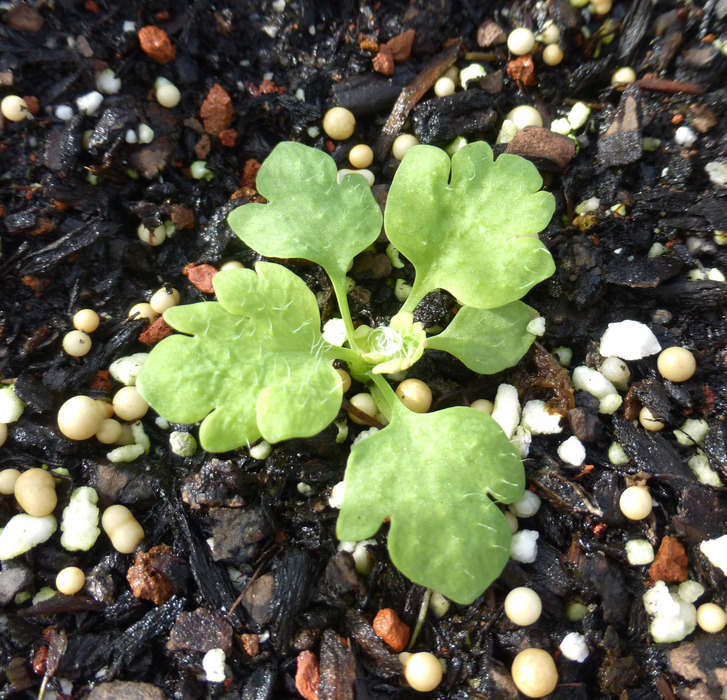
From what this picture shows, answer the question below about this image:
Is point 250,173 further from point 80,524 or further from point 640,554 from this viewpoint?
point 640,554

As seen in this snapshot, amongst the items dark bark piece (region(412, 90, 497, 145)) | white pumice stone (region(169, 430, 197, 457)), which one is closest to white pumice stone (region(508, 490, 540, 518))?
white pumice stone (region(169, 430, 197, 457))

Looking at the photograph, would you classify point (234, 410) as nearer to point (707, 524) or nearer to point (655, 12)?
point (707, 524)

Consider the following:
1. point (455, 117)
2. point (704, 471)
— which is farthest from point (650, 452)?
point (455, 117)

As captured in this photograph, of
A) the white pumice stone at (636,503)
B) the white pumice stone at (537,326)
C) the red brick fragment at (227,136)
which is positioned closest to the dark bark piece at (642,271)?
the white pumice stone at (537,326)

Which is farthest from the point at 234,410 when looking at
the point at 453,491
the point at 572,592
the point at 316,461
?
the point at 572,592

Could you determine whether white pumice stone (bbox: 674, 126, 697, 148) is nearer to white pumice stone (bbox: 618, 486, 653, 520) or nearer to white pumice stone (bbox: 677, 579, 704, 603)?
white pumice stone (bbox: 618, 486, 653, 520)

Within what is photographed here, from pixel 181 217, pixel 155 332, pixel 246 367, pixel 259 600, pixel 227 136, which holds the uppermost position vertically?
A: pixel 227 136
